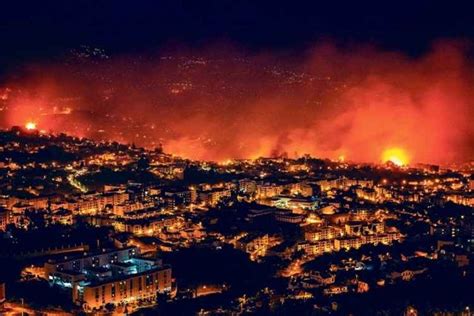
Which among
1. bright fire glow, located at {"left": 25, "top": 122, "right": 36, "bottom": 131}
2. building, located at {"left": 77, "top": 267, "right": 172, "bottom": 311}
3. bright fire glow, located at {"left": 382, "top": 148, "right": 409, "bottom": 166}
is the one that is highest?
bright fire glow, located at {"left": 25, "top": 122, "right": 36, "bottom": 131}

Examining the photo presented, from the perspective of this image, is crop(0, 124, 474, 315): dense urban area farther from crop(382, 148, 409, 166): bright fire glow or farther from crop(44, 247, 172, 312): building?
crop(382, 148, 409, 166): bright fire glow

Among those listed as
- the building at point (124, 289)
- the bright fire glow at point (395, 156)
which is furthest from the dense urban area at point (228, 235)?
the bright fire glow at point (395, 156)

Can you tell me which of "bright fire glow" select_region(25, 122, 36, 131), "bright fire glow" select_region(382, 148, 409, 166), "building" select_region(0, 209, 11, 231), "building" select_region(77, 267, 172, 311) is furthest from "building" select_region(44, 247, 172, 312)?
"bright fire glow" select_region(25, 122, 36, 131)

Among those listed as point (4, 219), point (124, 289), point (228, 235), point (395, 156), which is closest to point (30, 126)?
point (395, 156)

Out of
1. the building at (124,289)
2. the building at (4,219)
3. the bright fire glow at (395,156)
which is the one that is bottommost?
the building at (124,289)

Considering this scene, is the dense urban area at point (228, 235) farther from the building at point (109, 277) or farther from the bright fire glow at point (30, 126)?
the bright fire glow at point (30, 126)

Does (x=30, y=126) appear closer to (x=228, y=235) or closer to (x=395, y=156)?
(x=395, y=156)

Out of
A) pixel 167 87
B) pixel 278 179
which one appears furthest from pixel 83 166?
pixel 167 87
